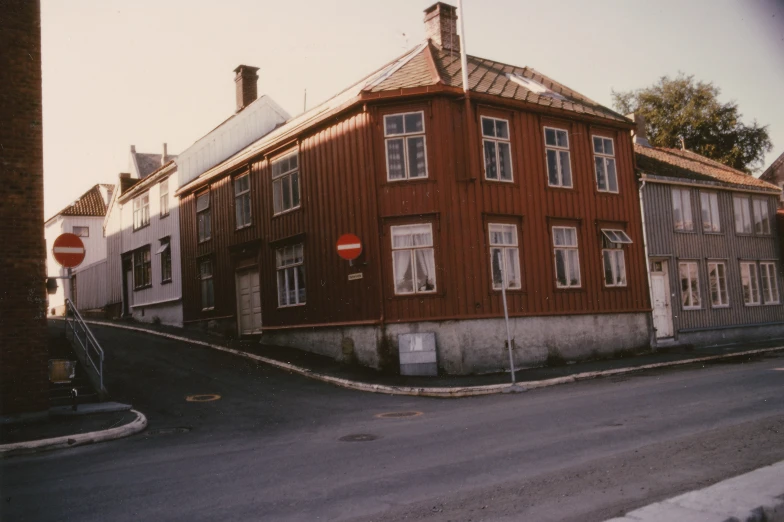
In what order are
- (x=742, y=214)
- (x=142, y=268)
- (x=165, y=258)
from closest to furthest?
(x=742, y=214) → (x=165, y=258) → (x=142, y=268)

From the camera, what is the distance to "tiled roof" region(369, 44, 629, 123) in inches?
739

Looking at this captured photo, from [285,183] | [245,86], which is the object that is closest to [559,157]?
[285,183]

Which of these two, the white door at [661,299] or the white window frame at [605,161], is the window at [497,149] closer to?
the white window frame at [605,161]

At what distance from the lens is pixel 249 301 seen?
77.7 feet

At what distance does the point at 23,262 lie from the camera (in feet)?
37.4

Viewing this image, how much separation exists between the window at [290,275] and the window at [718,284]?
16.2 meters

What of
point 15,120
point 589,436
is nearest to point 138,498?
point 589,436

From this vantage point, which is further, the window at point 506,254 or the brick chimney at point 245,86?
the brick chimney at point 245,86

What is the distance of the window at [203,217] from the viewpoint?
2642cm

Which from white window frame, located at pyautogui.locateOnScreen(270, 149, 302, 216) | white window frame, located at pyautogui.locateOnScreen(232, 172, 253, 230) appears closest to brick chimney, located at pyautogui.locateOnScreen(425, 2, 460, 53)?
white window frame, located at pyautogui.locateOnScreen(270, 149, 302, 216)

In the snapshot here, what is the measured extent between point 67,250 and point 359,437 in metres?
6.97

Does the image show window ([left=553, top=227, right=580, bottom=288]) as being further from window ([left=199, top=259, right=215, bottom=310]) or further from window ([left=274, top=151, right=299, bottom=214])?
window ([left=199, top=259, right=215, bottom=310])

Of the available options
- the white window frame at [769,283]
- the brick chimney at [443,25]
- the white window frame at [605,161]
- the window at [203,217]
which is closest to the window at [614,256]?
the white window frame at [605,161]

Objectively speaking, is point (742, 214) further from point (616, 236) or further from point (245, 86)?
point (245, 86)
